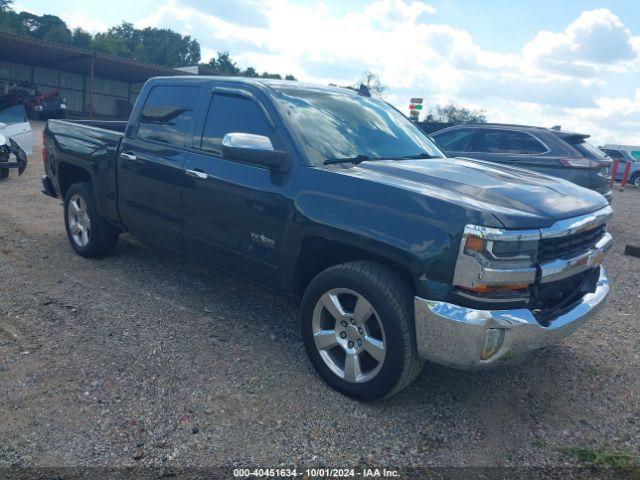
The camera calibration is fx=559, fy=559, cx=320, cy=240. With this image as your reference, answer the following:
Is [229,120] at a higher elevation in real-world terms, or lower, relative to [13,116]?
higher

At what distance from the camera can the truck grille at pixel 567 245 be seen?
10.2ft

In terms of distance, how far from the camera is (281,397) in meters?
3.45

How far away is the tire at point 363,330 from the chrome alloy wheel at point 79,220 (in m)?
3.23

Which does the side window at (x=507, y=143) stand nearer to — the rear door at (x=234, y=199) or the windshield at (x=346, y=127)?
the windshield at (x=346, y=127)

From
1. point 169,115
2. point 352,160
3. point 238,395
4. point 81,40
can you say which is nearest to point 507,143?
point 352,160

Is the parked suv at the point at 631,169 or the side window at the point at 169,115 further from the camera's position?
the parked suv at the point at 631,169

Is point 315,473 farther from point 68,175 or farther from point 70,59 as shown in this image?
point 70,59

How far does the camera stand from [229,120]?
4.32m

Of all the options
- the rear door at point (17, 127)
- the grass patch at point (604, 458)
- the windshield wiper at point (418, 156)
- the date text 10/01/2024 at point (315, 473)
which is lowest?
the date text 10/01/2024 at point (315, 473)

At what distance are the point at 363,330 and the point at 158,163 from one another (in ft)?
7.94

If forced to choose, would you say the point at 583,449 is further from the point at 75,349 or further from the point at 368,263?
the point at 75,349

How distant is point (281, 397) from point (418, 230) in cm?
134

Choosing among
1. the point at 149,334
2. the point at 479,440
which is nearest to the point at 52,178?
the point at 149,334

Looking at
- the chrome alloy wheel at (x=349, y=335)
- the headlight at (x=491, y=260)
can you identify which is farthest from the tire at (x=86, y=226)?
the headlight at (x=491, y=260)
